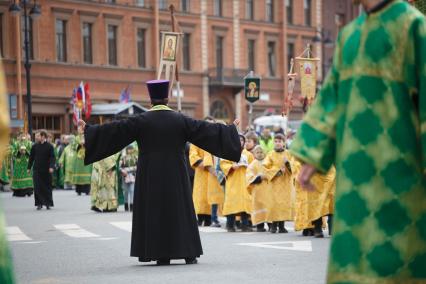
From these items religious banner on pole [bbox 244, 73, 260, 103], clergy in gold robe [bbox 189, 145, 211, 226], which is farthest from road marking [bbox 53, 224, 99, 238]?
religious banner on pole [bbox 244, 73, 260, 103]

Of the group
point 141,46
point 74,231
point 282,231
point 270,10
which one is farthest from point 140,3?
point 282,231

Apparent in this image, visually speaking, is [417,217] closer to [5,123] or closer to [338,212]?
[338,212]

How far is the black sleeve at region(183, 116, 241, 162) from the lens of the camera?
40.0 feet

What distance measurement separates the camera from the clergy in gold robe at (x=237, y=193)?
18.2 m

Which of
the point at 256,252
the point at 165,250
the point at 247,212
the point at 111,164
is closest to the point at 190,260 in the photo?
the point at 165,250

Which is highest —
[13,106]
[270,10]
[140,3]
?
[270,10]

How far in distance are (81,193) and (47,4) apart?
20123 mm

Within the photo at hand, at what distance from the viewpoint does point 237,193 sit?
18.4 m

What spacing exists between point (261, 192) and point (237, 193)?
2.16ft

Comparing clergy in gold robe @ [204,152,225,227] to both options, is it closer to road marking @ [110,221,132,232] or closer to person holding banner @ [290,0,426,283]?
road marking @ [110,221,132,232]

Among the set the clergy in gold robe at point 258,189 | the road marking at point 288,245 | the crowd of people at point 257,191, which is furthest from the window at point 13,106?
the road marking at point 288,245

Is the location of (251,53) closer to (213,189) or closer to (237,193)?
(213,189)

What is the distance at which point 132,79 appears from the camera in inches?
2240

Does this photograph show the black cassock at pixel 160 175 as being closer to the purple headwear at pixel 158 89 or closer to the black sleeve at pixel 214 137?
the black sleeve at pixel 214 137
